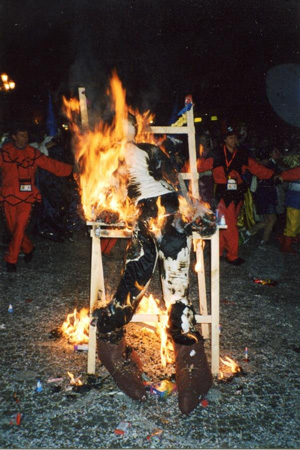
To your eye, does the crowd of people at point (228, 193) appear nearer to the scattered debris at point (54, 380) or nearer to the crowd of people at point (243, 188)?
the crowd of people at point (243, 188)

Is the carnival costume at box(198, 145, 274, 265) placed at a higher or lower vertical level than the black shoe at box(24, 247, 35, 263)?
higher

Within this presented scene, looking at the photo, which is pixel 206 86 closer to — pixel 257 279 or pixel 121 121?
pixel 257 279

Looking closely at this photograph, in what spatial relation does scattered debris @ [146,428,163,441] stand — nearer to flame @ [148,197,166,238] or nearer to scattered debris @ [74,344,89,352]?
scattered debris @ [74,344,89,352]

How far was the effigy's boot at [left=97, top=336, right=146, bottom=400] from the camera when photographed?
9.85ft

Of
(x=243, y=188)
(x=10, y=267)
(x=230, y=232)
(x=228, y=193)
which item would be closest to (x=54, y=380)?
(x=10, y=267)

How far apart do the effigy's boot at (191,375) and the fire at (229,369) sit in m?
0.34

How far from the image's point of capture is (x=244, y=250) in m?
7.31

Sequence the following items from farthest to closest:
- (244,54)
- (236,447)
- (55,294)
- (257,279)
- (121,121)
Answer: (244,54)
(257,279)
(55,294)
(121,121)
(236,447)

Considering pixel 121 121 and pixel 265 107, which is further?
pixel 265 107

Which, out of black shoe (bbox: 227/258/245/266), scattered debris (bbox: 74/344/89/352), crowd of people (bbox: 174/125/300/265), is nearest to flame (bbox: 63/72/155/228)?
scattered debris (bbox: 74/344/89/352)

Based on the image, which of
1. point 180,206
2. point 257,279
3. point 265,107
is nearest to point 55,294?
point 180,206

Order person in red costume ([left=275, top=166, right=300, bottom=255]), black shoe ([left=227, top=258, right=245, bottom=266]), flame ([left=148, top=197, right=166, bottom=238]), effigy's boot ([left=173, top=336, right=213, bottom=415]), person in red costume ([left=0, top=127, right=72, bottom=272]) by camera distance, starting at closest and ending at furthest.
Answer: effigy's boot ([left=173, top=336, right=213, bottom=415])
flame ([left=148, top=197, right=166, bottom=238])
person in red costume ([left=0, top=127, right=72, bottom=272])
black shoe ([left=227, top=258, right=245, bottom=266])
person in red costume ([left=275, top=166, right=300, bottom=255])

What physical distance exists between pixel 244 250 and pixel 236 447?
5044mm

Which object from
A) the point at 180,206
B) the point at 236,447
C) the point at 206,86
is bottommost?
the point at 236,447
